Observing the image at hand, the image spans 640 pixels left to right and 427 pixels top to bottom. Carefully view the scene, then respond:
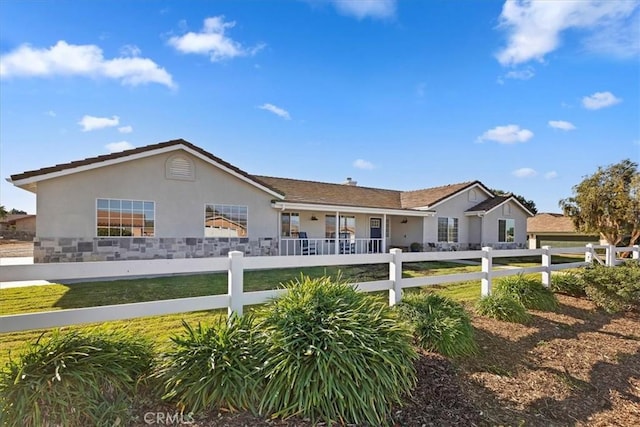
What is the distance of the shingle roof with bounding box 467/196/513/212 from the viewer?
68.8ft

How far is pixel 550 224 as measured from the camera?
29.3 m

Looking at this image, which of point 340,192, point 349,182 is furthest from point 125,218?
point 349,182

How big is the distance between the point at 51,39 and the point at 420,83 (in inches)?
455

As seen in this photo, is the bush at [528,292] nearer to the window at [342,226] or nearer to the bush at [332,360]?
the bush at [332,360]

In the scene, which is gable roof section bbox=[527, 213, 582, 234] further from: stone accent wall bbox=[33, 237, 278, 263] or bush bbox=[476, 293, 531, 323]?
bush bbox=[476, 293, 531, 323]

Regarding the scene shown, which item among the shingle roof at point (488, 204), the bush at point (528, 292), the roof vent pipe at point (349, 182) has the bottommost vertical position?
the bush at point (528, 292)

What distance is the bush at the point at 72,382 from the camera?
2.43 meters

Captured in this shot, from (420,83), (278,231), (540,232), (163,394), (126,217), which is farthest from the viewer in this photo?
(540,232)

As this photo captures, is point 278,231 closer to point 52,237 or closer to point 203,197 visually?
point 203,197

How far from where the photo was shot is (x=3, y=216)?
43594 millimetres

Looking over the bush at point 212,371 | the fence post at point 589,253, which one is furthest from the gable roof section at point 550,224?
the bush at point 212,371

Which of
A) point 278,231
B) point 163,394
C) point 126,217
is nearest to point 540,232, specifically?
point 278,231

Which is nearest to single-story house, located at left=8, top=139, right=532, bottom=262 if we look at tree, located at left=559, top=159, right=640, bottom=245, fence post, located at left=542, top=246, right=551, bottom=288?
fence post, located at left=542, top=246, right=551, bottom=288

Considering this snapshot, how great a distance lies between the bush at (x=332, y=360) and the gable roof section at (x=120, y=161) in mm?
10523
